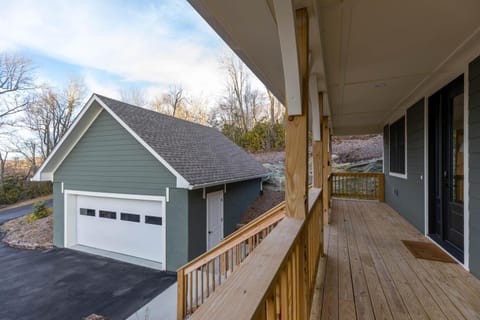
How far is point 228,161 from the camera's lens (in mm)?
9062

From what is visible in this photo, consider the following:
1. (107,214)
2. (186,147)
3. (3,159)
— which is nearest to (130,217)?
(107,214)

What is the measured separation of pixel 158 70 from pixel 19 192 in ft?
41.0

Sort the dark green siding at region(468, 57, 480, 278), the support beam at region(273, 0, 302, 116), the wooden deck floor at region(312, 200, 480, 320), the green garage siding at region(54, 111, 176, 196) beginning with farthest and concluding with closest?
the green garage siding at region(54, 111, 176, 196)
the dark green siding at region(468, 57, 480, 278)
the wooden deck floor at region(312, 200, 480, 320)
the support beam at region(273, 0, 302, 116)

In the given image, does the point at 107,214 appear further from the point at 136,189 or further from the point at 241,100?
the point at 241,100

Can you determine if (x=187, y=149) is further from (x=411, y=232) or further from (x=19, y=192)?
(x=19, y=192)

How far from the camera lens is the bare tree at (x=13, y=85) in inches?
484

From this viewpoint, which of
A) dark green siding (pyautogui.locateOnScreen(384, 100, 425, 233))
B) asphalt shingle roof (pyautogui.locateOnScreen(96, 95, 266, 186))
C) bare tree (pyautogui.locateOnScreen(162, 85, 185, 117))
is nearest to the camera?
dark green siding (pyautogui.locateOnScreen(384, 100, 425, 233))

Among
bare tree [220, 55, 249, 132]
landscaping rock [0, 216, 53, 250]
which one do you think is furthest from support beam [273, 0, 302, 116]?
bare tree [220, 55, 249, 132]

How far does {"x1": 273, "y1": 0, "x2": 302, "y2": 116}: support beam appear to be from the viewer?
1263 mm

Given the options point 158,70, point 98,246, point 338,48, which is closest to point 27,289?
point 98,246

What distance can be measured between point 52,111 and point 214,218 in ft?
57.4

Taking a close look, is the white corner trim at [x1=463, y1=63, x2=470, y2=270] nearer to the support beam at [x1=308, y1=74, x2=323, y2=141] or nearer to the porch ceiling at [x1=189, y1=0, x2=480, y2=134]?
the porch ceiling at [x1=189, y1=0, x2=480, y2=134]

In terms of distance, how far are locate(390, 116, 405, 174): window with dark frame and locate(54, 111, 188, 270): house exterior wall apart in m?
5.27

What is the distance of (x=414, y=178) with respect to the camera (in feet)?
13.8
